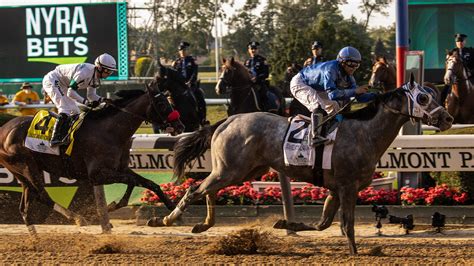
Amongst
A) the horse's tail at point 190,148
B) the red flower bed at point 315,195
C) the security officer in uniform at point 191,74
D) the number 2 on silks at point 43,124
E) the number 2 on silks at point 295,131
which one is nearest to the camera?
the number 2 on silks at point 295,131

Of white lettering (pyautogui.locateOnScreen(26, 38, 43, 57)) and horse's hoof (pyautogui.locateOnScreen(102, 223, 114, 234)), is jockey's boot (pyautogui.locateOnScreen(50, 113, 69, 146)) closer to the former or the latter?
horse's hoof (pyautogui.locateOnScreen(102, 223, 114, 234))

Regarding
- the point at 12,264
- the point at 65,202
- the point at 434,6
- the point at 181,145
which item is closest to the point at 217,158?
the point at 181,145

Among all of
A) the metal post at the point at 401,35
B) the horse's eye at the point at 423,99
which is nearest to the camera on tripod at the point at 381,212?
the horse's eye at the point at 423,99

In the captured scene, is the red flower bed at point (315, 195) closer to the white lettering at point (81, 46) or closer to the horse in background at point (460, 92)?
the horse in background at point (460, 92)

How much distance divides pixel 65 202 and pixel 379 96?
13.6ft

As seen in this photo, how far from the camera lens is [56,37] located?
70.0 feet

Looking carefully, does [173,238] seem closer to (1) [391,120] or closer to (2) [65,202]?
(2) [65,202]

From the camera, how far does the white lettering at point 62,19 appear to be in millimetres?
21250

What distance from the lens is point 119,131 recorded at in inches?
374

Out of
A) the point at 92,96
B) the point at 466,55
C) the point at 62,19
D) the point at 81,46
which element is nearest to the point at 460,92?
the point at 466,55

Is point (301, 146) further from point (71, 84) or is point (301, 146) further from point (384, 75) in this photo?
point (384, 75)

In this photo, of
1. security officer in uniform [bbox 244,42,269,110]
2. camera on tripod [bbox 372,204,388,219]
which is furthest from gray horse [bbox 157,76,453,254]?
security officer in uniform [bbox 244,42,269,110]

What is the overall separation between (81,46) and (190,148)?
1280 cm

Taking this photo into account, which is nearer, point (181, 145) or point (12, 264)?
point (12, 264)
